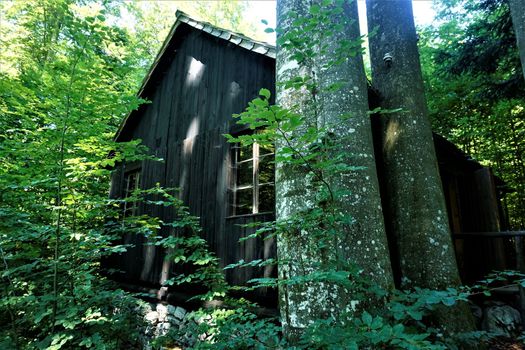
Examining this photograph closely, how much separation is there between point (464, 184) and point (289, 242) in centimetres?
813

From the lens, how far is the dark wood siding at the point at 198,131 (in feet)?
16.6

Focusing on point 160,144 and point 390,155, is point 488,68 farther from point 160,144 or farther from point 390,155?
point 160,144

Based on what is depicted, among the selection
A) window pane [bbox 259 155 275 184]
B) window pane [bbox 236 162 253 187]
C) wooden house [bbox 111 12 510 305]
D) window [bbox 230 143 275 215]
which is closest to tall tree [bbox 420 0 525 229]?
wooden house [bbox 111 12 510 305]

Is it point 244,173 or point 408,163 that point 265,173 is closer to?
point 244,173

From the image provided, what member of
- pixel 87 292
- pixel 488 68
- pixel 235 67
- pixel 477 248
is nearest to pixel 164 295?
pixel 87 292

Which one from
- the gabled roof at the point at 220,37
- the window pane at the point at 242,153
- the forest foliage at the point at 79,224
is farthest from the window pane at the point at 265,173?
the gabled roof at the point at 220,37

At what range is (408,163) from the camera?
3.11 meters

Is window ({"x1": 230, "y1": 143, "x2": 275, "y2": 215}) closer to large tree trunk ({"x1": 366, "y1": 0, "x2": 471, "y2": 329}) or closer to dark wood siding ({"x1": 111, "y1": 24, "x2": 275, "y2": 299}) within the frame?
dark wood siding ({"x1": 111, "y1": 24, "x2": 275, "y2": 299})

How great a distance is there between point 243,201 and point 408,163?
289 centimetres

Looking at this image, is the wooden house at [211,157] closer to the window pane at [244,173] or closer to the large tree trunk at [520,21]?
the window pane at [244,173]

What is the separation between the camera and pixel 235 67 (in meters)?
5.72

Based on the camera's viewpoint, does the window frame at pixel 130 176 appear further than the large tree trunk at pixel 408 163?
Yes

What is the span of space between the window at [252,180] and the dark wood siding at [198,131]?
0.64 feet

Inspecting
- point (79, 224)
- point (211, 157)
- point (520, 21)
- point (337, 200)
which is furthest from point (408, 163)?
point (79, 224)
